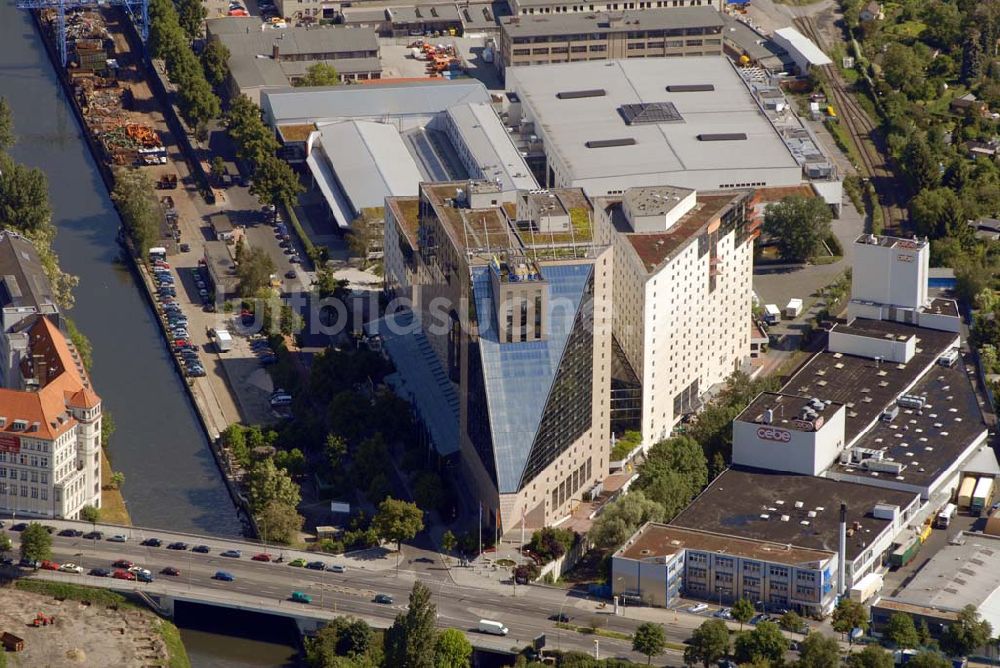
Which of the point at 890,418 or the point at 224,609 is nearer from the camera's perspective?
the point at 224,609

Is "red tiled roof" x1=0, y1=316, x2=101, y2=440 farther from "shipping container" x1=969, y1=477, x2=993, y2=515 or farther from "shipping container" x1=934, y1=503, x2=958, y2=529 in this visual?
"shipping container" x1=969, y1=477, x2=993, y2=515

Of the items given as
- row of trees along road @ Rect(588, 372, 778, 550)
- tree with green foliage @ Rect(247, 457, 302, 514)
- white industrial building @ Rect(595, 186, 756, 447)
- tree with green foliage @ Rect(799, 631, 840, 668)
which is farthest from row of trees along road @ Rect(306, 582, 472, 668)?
white industrial building @ Rect(595, 186, 756, 447)

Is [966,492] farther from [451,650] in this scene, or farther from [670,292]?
[451,650]

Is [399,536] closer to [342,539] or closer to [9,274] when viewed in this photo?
[342,539]

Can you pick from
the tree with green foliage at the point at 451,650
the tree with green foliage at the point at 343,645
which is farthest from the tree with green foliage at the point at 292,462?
the tree with green foliage at the point at 451,650

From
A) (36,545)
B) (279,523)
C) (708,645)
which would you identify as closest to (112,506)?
(36,545)

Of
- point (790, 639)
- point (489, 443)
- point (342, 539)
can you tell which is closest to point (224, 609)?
point (342, 539)
